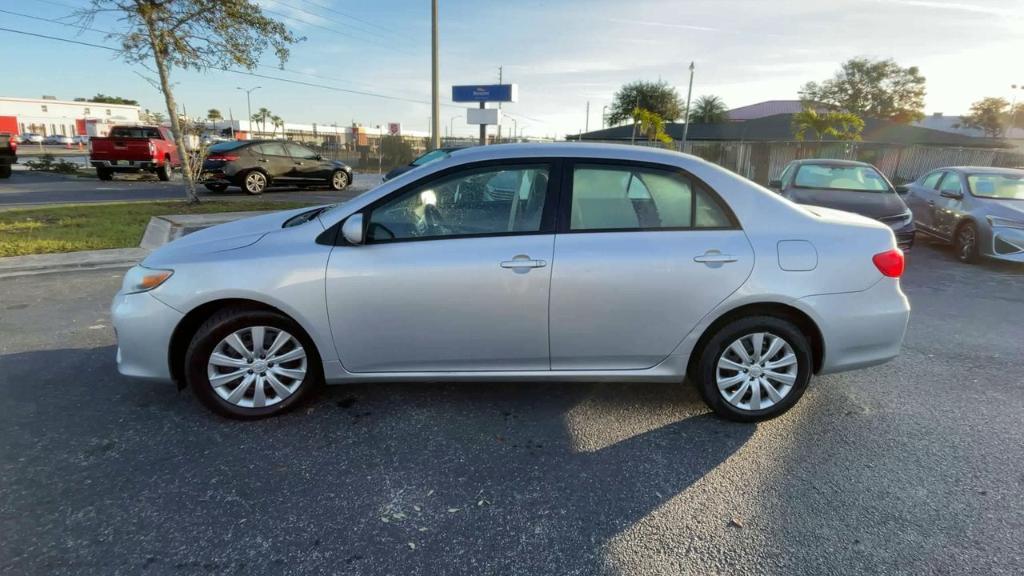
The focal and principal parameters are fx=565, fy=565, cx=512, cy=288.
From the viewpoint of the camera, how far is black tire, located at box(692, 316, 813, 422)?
3.21 m

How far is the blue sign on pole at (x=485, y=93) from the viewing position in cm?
2667

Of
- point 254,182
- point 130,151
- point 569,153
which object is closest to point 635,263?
point 569,153

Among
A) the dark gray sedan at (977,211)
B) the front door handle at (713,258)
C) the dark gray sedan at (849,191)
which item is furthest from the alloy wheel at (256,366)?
the dark gray sedan at (977,211)

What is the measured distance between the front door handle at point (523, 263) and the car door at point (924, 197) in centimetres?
941

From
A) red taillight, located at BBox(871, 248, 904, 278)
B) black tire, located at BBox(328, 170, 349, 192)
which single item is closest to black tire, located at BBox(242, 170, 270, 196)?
black tire, located at BBox(328, 170, 349, 192)

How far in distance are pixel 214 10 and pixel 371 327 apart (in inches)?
442

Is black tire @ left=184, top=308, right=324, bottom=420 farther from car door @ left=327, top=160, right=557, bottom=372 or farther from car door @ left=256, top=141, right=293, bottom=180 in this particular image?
car door @ left=256, top=141, right=293, bottom=180

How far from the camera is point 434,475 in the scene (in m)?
2.80

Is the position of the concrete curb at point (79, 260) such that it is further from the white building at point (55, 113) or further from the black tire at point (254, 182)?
the white building at point (55, 113)

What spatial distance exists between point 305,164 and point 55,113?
82.1 meters

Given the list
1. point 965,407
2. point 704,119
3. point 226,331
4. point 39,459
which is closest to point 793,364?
point 965,407

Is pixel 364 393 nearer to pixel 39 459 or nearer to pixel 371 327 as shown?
pixel 371 327

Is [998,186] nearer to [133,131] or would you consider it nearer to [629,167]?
[629,167]

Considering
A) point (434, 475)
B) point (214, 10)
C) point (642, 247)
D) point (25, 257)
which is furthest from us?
point (214, 10)
